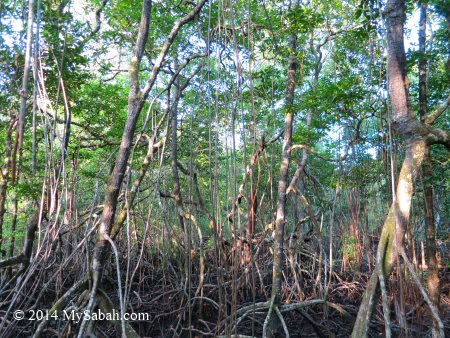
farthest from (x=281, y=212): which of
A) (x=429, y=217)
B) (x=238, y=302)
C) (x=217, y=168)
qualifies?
(x=217, y=168)

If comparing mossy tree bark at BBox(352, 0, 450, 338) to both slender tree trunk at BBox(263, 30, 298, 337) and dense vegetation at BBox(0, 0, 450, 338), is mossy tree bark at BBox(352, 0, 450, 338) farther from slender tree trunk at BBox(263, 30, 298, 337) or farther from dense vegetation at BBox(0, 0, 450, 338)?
slender tree trunk at BBox(263, 30, 298, 337)

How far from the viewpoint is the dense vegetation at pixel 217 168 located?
7.04ft

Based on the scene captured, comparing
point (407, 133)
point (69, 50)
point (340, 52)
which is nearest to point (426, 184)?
point (407, 133)

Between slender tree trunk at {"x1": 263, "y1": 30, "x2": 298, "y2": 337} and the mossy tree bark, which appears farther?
slender tree trunk at {"x1": 263, "y1": 30, "x2": 298, "y2": 337}

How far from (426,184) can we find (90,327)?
9.55 feet

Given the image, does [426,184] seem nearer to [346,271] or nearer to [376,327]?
[376,327]

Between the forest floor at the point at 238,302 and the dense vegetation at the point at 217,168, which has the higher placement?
the dense vegetation at the point at 217,168

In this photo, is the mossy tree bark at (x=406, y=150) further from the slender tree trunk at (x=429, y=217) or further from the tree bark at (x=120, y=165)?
the tree bark at (x=120, y=165)

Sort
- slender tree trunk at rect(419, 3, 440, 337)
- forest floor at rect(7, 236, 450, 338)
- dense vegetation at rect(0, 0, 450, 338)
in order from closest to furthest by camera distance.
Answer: dense vegetation at rect(0, 0, 450, 338) < slender tree trunk at rect(419, 3, 440, 337) < forest floor at rect(7, 236, 450, 338)

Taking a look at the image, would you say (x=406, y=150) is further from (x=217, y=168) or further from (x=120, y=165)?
(x=120, y=165)

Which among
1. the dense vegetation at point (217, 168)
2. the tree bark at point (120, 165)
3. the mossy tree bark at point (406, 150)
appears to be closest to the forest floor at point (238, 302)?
the dense vegetation at point (217, 168)

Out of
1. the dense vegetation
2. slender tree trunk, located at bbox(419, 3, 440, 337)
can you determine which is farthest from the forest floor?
slender tree trunk, located at bbox(419, 3, 440, 337)

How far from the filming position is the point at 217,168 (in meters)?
1.93

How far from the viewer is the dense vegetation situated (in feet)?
7.04
